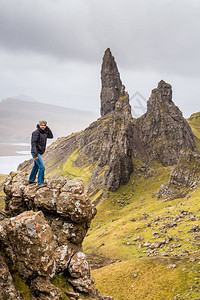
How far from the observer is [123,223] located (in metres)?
119

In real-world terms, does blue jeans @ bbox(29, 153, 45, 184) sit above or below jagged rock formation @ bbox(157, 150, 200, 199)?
above

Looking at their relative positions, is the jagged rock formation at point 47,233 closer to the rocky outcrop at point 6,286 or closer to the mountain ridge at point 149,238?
the rocky outcrop at point 6,286

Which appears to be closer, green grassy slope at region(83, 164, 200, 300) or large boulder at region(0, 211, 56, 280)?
A: large boulder at region(0, 211, 56, 280)

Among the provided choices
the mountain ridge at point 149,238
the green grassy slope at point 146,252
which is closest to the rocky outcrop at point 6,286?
the mountain ridge at point 149,238

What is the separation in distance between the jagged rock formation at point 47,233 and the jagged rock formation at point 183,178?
119378 mm

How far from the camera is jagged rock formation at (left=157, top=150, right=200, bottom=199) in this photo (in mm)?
134625

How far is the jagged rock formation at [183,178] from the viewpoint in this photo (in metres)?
135

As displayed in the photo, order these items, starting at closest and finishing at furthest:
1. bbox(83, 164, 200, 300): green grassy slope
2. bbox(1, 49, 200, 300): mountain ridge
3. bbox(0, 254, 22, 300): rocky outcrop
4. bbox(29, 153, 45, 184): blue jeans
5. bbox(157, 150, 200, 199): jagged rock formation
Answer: bbox(0, 254, 22, 300): rocky outcrop, bbox(29, 153, 45, 184): blue jeans, bbox(83, 164, 200, 300): green grassy slope, bbox(1, 49, 200, 300): mountain ridge, bbox(157, 150, 200, 199): jagged rock formation

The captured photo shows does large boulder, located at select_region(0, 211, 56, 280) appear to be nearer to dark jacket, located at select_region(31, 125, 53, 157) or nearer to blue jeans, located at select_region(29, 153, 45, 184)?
blue jeans, located at select_region(29, 153, 45, 184)

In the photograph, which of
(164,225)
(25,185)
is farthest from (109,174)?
(25,185)

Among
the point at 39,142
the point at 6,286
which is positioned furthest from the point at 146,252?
the point at 6,286

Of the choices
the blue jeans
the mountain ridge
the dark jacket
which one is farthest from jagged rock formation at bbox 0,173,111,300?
the dark jacket

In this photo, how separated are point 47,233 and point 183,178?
136m

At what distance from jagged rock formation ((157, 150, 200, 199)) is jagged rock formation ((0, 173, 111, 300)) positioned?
392 ft
